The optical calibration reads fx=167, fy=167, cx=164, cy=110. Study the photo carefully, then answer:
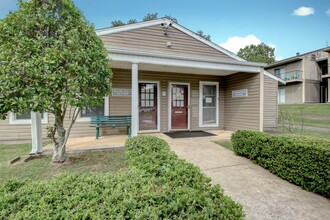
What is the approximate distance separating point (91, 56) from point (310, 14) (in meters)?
16.2

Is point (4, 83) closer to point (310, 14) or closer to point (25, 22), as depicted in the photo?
point (25, 22)

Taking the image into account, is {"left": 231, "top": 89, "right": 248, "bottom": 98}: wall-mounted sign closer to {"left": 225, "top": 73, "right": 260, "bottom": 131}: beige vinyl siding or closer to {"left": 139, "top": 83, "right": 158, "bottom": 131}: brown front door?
{"left": 225, "top": 73, "right": 260, "bottom": 131}: beige vinyl siding

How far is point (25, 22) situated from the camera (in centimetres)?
312

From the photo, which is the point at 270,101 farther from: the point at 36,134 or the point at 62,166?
the point at 36,134

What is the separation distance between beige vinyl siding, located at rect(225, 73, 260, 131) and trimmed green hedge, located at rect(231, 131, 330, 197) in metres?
3.04

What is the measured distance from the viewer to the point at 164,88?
7113 millimetres

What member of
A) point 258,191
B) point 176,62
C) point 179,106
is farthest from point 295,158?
point 179,106

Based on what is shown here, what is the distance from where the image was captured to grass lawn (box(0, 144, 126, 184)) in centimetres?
316

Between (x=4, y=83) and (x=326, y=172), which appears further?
(x=4, y=83)

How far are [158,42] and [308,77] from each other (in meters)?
19.2

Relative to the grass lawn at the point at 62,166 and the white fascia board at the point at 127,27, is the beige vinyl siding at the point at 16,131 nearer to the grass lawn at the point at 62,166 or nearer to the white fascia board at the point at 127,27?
the grass lawn at the point at 62,166

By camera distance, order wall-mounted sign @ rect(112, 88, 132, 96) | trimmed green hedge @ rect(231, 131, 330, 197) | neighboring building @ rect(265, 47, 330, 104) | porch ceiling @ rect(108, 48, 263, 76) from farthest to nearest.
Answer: neighboring building @ rect(265, 47, 330, 104)
wall-mounted sign @ rect(112, 88, 132, 96)
porch ceiling @ rect(108, 48, 263, 76)
trimmed green hedge @ rect(231, 131, 330, 197)

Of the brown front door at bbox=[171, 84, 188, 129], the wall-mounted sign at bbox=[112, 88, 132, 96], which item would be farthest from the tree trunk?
the brown front door at bbox=[171, 84, 188, 129]

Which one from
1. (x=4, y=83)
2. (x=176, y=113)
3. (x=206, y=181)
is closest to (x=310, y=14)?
(x=176, y=113)
